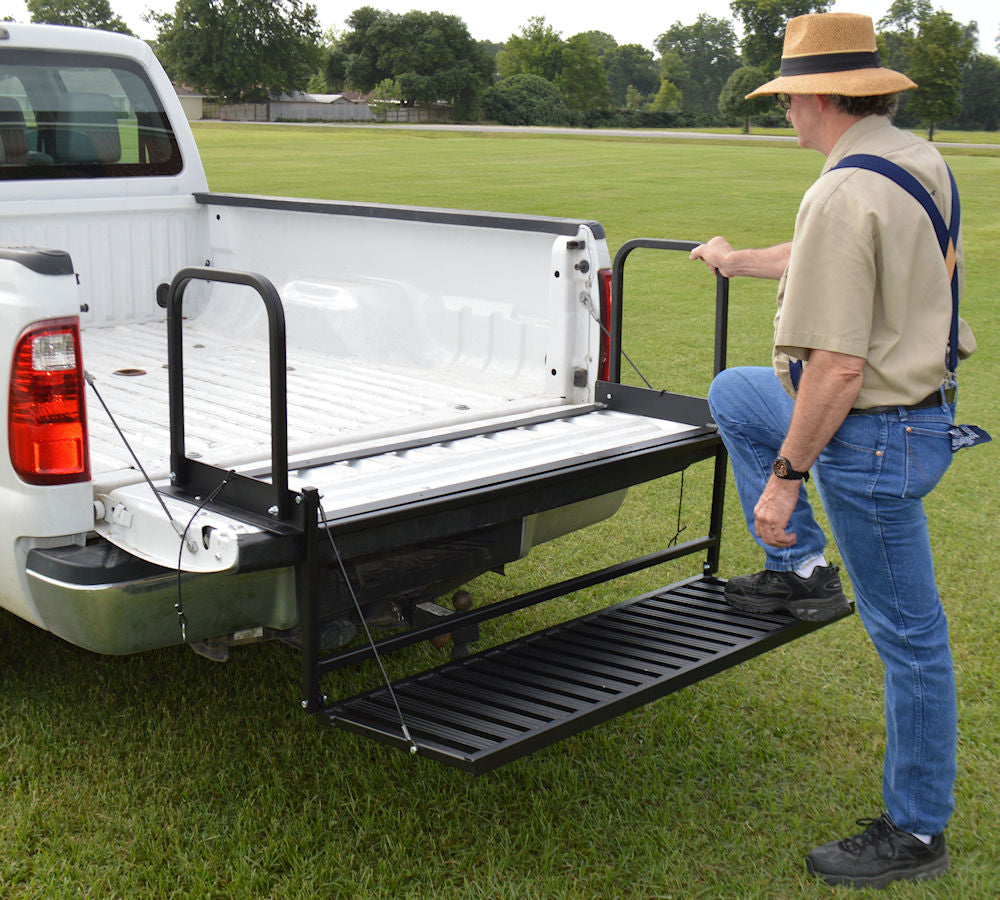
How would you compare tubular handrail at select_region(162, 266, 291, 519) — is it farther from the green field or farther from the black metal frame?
the green field

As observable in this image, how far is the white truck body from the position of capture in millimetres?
3008

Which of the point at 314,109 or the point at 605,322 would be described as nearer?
the point at 605,322

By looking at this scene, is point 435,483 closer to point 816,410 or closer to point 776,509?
point 776,509

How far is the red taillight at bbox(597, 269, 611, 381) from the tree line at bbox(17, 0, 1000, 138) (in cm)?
9276

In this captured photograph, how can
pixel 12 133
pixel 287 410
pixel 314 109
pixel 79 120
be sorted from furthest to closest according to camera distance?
1. pixel 314 109
2. pixel 79 120
3. pixel 12 133
4. pixel 287 410

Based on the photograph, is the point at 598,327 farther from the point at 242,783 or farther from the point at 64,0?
the point at 64,0

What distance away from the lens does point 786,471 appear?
304cm

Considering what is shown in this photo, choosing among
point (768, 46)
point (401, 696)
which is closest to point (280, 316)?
point (401, 696)

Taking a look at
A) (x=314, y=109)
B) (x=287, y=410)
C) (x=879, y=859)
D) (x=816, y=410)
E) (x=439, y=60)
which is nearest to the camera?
(x=816, y=410)

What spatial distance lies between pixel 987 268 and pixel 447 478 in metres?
14.8

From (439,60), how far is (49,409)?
117298 millimetres

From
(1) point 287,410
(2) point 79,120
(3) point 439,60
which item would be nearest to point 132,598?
(1) point 287,410

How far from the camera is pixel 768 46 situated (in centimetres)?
12775

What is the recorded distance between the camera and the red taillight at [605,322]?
412 cm
